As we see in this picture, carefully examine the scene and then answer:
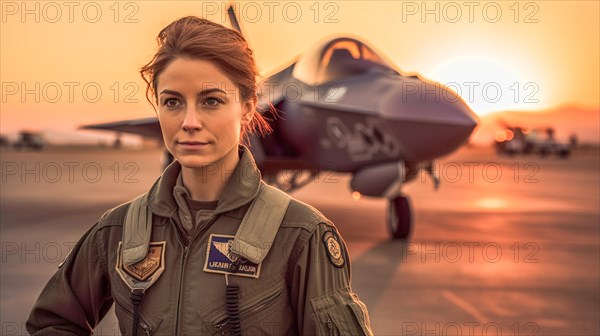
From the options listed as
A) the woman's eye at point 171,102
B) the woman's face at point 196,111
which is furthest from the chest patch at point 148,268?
the woman's eye at point 171,102

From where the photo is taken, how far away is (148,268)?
65.2 inches

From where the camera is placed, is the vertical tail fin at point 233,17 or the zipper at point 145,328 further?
the vertical tail fin at point 233,17

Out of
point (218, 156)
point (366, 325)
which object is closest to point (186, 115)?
point (218, 156)

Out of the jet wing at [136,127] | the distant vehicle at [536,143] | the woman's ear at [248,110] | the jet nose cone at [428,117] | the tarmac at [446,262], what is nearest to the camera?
the woman's ear at [248,110]

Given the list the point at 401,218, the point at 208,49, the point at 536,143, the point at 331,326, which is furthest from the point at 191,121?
the point at 536,143

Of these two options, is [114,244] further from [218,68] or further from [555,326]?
[555,326]

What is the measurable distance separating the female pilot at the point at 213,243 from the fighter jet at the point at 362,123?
5.97 meters

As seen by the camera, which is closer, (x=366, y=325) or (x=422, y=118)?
(x=366, y=325)

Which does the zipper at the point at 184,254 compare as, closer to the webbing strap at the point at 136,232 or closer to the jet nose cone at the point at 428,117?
the webbing strap at the point at 136,232

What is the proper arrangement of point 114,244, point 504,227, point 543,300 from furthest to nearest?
1. point 504,227
2. point 543,300
3. point 114,244

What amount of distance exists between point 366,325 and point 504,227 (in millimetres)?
10586

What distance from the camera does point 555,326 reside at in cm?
523

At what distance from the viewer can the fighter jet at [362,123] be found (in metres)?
8.38

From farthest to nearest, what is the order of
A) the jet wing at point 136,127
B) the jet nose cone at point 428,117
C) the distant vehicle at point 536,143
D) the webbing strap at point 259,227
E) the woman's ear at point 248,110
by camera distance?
the distant vehicle at point 536,143 < the jet wing at point 136,127 < the jet nose cone at point 428,117 < the woman's ear at point 248,110 < the webbing strap at point 259,227
